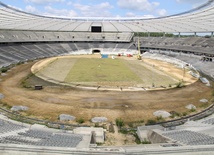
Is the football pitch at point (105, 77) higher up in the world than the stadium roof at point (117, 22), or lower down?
lower down

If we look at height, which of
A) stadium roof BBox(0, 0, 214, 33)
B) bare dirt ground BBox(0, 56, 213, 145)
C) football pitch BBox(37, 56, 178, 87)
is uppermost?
stadium roof BBox(0, 0, 214, 33)

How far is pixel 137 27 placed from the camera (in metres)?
105

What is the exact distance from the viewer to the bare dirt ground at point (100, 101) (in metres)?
27.3

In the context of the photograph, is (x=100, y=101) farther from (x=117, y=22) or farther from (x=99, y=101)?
(x=117, y=22)

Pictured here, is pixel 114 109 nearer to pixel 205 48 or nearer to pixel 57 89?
pixel 57 89

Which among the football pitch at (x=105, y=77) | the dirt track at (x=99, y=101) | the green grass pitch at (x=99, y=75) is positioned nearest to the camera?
the dirt track at (x=99, y=101)

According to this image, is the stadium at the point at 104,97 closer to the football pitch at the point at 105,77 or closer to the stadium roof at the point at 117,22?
the football pitch at the point at 105,77

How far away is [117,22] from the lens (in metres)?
115

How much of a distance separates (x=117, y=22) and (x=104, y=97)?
284ft

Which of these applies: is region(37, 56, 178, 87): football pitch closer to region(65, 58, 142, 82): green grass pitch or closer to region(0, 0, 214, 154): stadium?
region(65, 58, 142, 82): green grass pitch

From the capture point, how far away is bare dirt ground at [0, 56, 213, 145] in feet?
89.5

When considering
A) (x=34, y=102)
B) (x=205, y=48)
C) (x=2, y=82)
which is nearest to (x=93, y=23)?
(x=205, y=48)

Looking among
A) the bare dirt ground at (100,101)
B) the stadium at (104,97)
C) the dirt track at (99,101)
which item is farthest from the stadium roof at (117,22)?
the dirt track at (99,101)

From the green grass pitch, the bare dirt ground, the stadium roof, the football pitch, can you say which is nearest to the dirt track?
the bare dirt ground
